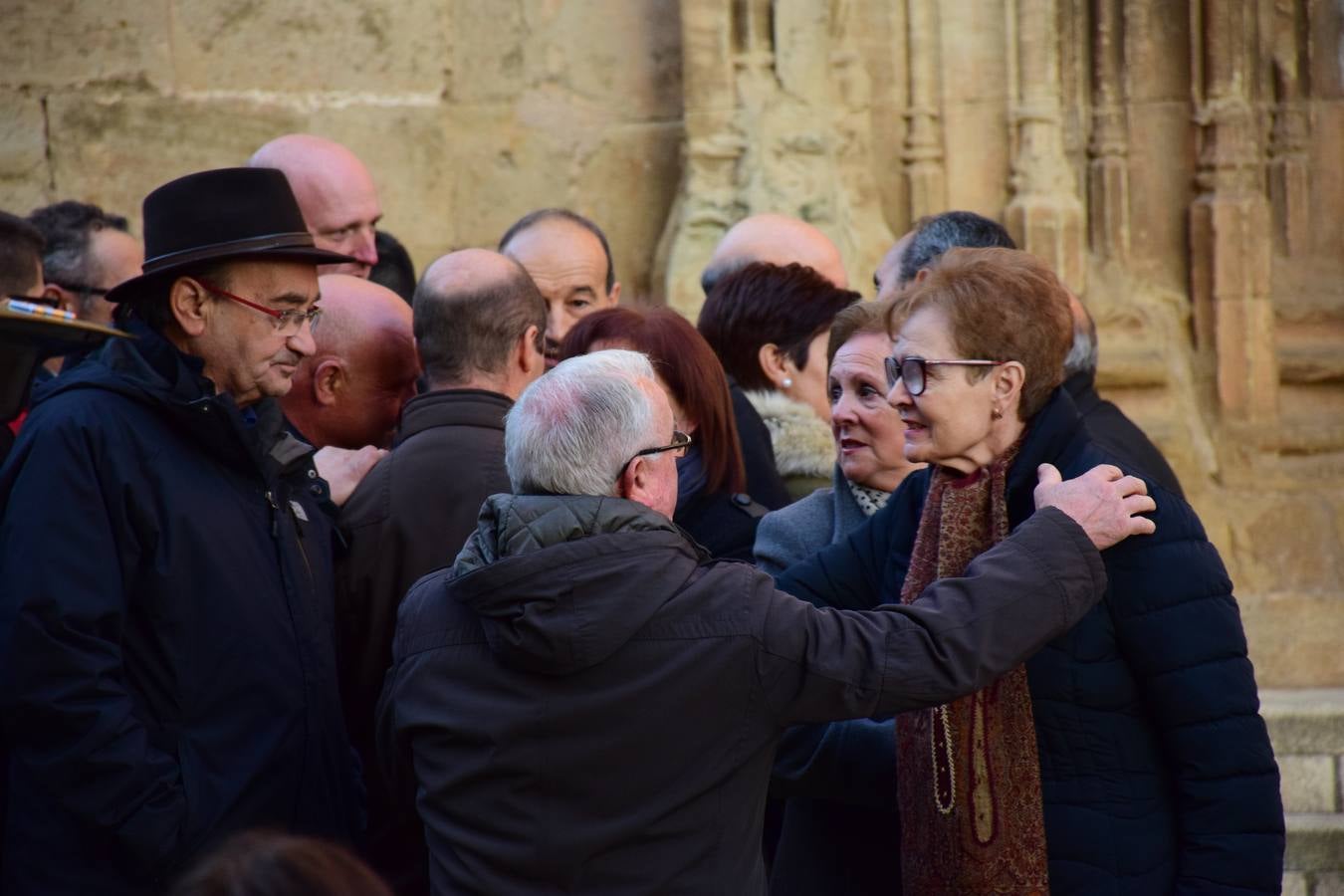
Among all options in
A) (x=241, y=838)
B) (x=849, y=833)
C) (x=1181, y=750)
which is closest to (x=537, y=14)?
(x=849, y=833)

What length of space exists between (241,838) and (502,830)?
71 centimetres

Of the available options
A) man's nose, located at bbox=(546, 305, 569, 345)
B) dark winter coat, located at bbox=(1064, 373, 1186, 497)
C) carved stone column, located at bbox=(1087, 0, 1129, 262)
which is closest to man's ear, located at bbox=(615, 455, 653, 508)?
dark winter coat, located at bbox=(1064, 373, 1186, 497)

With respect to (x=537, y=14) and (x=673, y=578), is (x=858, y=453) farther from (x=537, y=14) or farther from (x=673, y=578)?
(x=537, y=14)

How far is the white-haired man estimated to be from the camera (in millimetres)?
2389

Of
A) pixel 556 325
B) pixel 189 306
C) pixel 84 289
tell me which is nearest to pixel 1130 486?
pixel 189 306

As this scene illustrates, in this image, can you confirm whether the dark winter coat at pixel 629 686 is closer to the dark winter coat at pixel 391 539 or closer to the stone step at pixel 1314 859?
the dark winter coat at pixel 391 539

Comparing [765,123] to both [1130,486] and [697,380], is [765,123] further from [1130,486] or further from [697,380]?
[1130,486]

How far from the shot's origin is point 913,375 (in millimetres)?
2838

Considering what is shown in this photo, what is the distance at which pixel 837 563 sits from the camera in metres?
3.15

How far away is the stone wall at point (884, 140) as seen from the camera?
6.61 meters

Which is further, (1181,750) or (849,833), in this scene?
(849,833)

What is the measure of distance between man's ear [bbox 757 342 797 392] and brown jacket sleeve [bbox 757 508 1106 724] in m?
1.98

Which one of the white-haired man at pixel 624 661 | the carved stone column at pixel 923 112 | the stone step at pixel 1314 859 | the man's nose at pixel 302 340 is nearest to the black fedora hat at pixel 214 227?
the man's nose at pixel 302 340

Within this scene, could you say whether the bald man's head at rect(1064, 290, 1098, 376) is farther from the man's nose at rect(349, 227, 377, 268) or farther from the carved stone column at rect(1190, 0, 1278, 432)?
the carved stone column at rect(1190, 0, 1278, 432)
